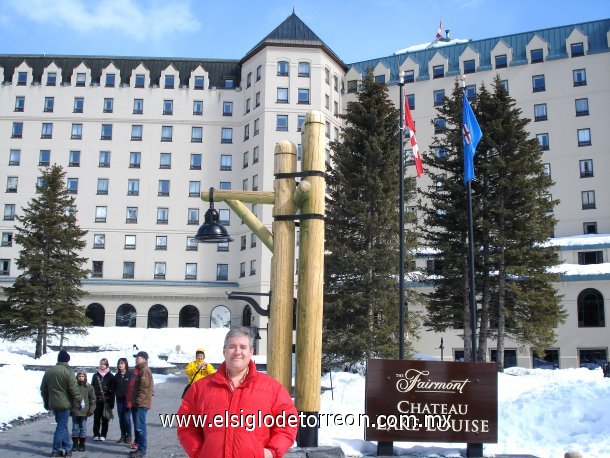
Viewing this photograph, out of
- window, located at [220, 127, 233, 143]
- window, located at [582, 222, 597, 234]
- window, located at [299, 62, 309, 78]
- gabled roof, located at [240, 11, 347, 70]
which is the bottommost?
window, located at [582, 222, 597, 234]

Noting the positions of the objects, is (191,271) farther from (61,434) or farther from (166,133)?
(61,434)

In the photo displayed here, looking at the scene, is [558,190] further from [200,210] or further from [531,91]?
[200,210]

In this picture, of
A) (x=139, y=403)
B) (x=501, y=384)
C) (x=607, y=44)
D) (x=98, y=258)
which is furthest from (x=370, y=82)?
(x=98, y=258)

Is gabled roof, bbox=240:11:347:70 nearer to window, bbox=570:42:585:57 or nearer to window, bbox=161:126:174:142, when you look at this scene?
window, bbox=161:126:174:142

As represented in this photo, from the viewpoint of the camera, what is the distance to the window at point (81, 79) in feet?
205

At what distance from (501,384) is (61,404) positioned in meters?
14.0

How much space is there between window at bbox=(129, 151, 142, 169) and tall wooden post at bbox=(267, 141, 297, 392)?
55.0m

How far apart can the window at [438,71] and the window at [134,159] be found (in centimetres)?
3014

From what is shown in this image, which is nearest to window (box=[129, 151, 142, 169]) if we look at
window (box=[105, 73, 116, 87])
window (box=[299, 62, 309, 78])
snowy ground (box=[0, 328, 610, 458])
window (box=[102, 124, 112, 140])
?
window (box=[102, 124, 112, 140])

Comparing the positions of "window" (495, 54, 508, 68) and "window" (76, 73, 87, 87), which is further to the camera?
"window" (76, 73, 87, 87)

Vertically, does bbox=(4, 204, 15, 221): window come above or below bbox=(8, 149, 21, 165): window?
below

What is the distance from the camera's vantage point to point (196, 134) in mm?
61406

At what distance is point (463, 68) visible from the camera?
192ft

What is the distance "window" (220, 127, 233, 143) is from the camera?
61.0m
